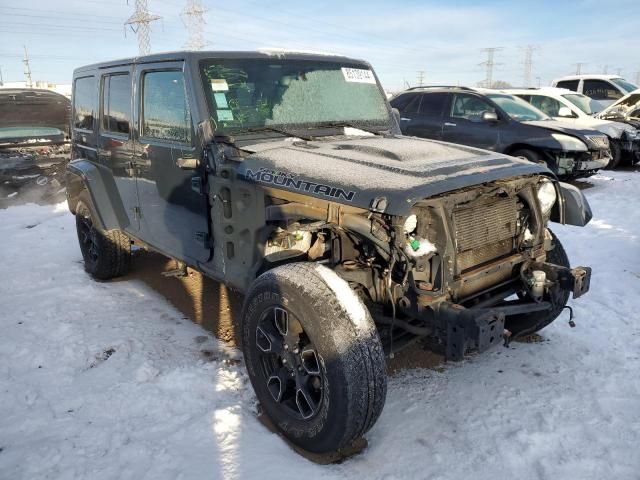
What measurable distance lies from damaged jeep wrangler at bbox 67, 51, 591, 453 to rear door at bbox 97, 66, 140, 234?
4 centimetres

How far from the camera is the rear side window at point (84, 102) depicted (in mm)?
4802

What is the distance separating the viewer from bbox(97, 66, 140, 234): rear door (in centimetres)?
411

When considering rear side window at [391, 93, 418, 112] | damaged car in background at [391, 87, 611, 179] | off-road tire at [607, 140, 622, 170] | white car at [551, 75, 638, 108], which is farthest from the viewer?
white car at [551, 75, 638, 108]

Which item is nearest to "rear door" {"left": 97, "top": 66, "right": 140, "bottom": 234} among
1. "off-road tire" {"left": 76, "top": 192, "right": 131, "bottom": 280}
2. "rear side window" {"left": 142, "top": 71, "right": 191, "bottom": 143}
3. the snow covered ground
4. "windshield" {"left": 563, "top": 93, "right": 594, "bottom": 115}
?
"rear side window" {"left": 142, "top": 71, "right": 191, "bottom": 143}

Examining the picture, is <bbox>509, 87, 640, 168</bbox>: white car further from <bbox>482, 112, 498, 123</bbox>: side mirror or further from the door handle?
the door handle

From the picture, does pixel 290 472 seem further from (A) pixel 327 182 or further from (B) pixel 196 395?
(A) pixel 327 182

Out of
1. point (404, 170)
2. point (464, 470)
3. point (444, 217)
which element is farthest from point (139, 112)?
point (464, 470)

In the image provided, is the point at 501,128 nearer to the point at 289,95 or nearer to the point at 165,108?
the point at 289,95

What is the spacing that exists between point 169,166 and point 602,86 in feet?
50.9

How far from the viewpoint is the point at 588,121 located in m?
10.5

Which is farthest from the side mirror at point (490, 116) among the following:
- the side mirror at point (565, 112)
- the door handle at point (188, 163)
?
the door handle at point (188, 163)

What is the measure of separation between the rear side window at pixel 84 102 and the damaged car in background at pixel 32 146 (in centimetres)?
362

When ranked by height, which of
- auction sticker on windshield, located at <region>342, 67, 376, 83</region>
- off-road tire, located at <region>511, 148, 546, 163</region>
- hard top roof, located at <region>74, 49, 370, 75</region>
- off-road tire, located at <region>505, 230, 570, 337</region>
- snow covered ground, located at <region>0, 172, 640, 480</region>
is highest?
hard top roof, located at <region>74, 49, 370, 75</region>

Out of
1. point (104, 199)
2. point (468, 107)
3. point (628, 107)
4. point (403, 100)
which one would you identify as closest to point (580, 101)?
point (628, 107)
